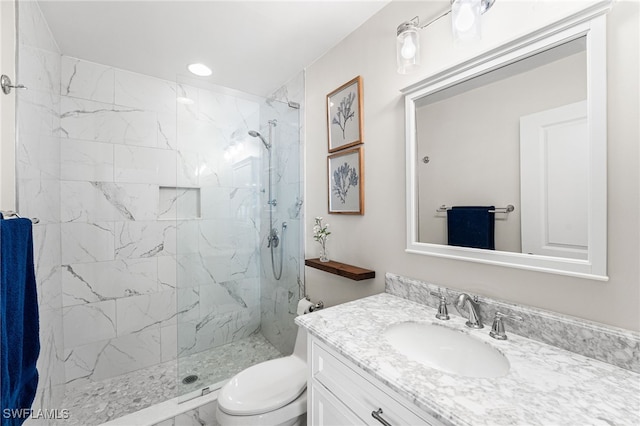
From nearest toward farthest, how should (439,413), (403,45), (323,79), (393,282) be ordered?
(439,413) → (403,45) → (393,282) → (323,79)

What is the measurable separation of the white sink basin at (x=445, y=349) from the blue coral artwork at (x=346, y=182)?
0.73m

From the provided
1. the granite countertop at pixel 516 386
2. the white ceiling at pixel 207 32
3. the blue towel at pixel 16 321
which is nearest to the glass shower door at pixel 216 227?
the white ceiling at pixel 207 32

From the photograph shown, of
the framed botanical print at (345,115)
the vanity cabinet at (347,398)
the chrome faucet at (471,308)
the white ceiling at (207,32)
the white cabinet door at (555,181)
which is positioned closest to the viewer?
the vanity cabinet at (347,398)

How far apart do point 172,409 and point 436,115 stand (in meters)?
2.19

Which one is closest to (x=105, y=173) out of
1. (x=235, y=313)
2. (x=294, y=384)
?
(x=235, y=313)

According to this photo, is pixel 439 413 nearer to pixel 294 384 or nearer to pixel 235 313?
pixel 294 384

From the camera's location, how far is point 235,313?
2133 millimetres

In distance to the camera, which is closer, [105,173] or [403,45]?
[403,45]

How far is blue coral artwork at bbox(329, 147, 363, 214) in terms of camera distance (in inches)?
64.2

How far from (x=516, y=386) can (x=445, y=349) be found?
368mm

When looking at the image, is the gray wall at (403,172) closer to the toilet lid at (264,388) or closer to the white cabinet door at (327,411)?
the toilet lid at (264,388)

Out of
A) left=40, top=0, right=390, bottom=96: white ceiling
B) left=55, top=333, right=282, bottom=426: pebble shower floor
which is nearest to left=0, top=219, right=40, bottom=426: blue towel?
left=55, top=333, right=282, bottom=426: pebble shower floor

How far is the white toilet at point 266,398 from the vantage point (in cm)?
126

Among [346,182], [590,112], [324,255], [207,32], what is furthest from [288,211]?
[590,112]
